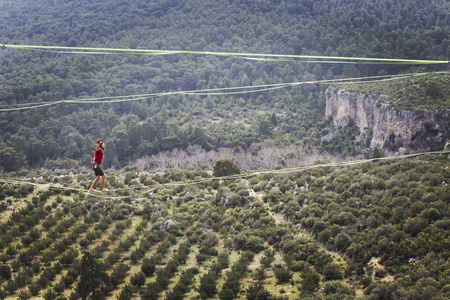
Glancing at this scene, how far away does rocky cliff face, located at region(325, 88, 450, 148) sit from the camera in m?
47.9

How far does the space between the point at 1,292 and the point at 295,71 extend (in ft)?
205

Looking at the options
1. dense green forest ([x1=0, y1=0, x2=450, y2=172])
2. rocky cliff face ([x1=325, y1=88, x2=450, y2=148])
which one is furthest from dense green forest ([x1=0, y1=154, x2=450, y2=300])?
dense green forest ([x1=0, y1=0, x2=450, y2=172])

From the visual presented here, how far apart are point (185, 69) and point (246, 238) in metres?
55.4

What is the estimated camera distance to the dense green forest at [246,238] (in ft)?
82.2

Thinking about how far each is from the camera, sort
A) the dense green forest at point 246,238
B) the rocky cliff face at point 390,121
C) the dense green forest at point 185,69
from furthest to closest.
Result: the dense green forest at point 185,69 → the rocky cliff face at point 390,121 → the dense green forest at point 246,238

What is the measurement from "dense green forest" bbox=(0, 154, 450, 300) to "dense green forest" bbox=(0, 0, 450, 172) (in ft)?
68.4

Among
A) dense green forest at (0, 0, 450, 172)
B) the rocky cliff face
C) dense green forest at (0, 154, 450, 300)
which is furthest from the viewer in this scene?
dense green forest at (0, 0, 450, 172)

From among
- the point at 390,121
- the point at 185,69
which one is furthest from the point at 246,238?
the point at 185,69

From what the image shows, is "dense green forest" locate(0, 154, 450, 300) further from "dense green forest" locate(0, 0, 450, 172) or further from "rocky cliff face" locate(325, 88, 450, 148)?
"dense green forest" locate(0, 0, 450, 172)

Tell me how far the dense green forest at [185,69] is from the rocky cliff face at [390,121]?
8.91 ft

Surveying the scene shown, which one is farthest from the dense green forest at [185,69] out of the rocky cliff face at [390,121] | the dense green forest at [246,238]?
the dense green forest at [246,238]

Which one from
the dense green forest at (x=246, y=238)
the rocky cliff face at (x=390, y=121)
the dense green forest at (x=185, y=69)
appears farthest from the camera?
the dense green forest at (x=185, y=69)

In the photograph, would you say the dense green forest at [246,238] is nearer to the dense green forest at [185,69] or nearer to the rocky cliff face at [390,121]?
the rocky cliff face at [390,121]

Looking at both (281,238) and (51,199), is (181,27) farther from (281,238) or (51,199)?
(281,238)
